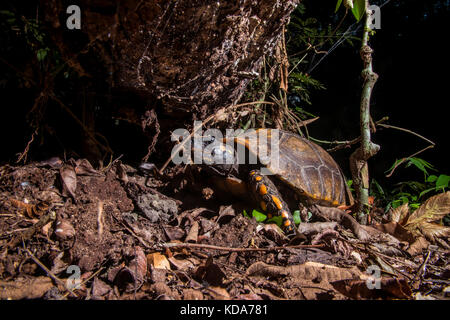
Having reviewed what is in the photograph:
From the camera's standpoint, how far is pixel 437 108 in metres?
5.27

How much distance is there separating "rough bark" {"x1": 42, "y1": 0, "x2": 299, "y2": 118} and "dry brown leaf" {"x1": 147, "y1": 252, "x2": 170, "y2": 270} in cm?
135

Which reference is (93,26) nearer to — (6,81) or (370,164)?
(6,81)

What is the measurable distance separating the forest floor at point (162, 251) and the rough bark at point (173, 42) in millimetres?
1018

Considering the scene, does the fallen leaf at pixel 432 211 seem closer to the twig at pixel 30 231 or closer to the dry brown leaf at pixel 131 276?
the dry brown leaf at pixel 131 276

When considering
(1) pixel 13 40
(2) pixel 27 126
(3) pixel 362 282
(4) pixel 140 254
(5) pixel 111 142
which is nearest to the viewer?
(3) pixel 362 282

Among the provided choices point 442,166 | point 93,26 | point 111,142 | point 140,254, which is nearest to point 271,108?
point 111,142

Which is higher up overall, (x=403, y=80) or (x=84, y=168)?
(x=403, y=80)

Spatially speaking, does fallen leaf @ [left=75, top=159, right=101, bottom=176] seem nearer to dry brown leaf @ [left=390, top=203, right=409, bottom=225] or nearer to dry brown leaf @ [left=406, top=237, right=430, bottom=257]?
dry brown leaf @ [left=406, top=237, right=430, bottom=257]

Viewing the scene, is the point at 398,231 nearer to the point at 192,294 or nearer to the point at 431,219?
the point at 431,219

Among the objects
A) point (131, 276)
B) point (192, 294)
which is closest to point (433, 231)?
point (192, 294)

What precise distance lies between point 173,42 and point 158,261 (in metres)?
1.56

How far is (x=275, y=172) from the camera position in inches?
104

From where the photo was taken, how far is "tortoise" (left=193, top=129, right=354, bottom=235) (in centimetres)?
245

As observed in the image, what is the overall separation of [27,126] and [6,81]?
0.46 meters
